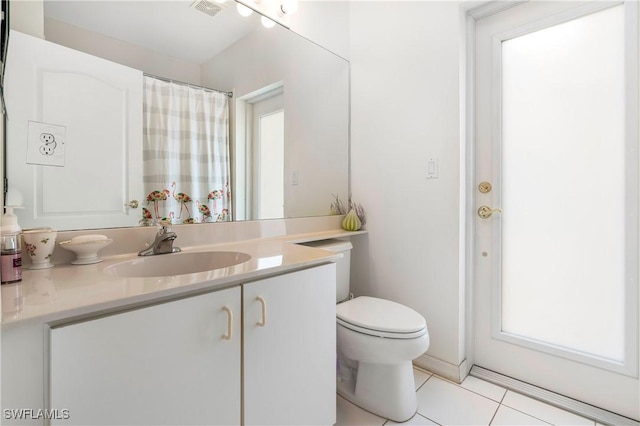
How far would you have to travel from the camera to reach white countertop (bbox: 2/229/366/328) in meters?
0.58

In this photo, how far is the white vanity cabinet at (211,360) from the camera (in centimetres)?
61

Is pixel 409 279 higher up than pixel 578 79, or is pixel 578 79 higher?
pixel 578 79

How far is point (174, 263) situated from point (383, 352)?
3.04ft

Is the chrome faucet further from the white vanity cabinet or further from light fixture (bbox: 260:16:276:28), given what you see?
light fixture (bbox: 260:16:276:28)

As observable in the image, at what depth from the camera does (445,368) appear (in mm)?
1578

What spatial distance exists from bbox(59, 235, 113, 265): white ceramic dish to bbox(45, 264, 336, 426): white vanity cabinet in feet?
1.52

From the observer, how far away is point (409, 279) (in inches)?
68.2

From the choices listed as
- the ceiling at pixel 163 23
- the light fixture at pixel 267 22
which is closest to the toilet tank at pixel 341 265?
the ceiling at pixel 163 23

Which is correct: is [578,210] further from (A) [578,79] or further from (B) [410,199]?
(B) [410,199]

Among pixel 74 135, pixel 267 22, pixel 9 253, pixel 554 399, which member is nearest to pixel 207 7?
pixel 267 22

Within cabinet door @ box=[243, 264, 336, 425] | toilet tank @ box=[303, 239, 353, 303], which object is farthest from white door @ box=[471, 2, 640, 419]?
cabinet door @ box=[243, 264, 336, 425]

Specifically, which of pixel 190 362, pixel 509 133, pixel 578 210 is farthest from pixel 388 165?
pixel 190 362

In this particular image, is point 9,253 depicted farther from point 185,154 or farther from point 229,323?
point 185,154

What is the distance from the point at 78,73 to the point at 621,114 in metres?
2.18
